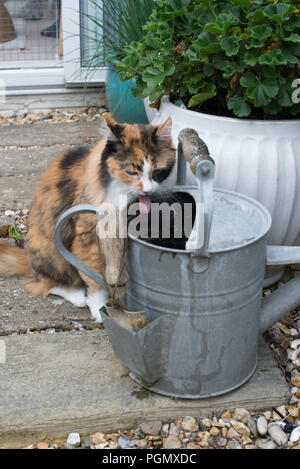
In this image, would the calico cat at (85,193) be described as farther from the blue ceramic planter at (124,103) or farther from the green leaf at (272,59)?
the blue ceramic planter at (124,103)

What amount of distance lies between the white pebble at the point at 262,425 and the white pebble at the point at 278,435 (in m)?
0.01

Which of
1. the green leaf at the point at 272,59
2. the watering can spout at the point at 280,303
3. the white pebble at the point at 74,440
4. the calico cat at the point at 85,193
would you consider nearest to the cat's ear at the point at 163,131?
the calico cat at the point at 85,193

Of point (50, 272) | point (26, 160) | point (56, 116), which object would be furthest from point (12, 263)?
point (56, 116)

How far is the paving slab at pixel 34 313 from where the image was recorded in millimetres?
1937

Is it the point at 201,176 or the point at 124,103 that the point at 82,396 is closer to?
the point at 201,176

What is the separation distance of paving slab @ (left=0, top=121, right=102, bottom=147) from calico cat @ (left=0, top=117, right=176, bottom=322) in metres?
1.46

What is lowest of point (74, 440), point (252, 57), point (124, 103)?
point (74, 440)

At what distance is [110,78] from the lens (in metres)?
3.48

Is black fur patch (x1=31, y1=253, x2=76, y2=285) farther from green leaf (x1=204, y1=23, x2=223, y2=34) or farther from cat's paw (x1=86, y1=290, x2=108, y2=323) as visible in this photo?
green leaf (x1=204, y1=23, x2=223, y2=34)

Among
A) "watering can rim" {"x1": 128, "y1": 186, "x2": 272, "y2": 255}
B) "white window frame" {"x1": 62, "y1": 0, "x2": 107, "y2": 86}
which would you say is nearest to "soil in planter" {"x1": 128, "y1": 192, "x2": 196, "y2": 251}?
"watering can rim" {"x1": 128, "y1": 186, "x2": 272, "y2": 255}

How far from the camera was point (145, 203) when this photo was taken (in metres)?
1.70

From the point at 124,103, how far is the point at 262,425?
→ 2.27 metres

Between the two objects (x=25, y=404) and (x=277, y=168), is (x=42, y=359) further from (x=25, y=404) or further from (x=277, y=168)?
(x=277, y=168)
